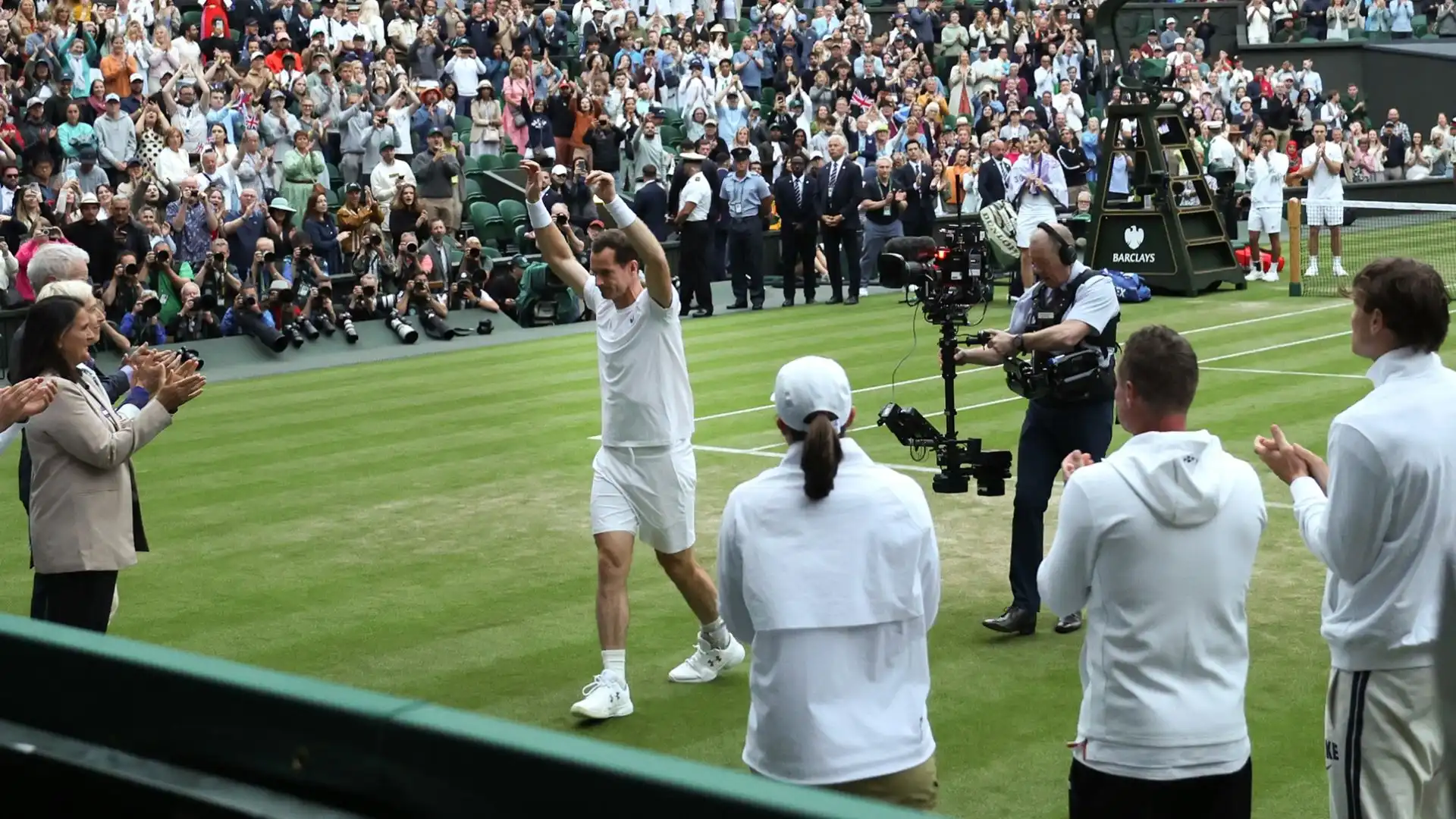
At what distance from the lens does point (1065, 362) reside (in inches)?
337

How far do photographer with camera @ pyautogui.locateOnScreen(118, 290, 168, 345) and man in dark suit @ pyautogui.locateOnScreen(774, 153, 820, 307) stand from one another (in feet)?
29.2

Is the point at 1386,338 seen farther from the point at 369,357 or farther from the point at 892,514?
the point at 369,357

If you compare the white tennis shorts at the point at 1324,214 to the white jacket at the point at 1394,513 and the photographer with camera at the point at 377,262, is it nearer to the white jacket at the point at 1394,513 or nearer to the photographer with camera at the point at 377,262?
the photographer with camera at the point at 377,262

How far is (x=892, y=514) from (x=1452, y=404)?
1516 mm

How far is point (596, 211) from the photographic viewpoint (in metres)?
26.4

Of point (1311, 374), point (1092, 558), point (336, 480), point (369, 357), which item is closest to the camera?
point (1092, 558)

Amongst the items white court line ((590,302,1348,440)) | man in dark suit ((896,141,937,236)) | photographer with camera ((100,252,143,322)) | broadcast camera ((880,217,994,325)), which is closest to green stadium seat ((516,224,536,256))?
man in dark suit ((896,141,937,236))

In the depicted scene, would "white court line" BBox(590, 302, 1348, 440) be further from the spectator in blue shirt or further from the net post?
the spectator in blue shirt

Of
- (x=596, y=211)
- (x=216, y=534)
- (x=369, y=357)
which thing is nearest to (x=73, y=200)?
(x=369, y=357)

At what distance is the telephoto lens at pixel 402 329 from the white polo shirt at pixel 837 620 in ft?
60.6

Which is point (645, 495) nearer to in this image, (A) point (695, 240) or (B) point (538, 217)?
(B) point (538, 217)

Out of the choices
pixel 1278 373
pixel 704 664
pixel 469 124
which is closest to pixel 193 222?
pixel 469 124

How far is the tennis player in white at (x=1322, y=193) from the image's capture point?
26109 mm

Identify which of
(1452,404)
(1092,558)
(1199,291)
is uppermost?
Answer: (1452,404)
